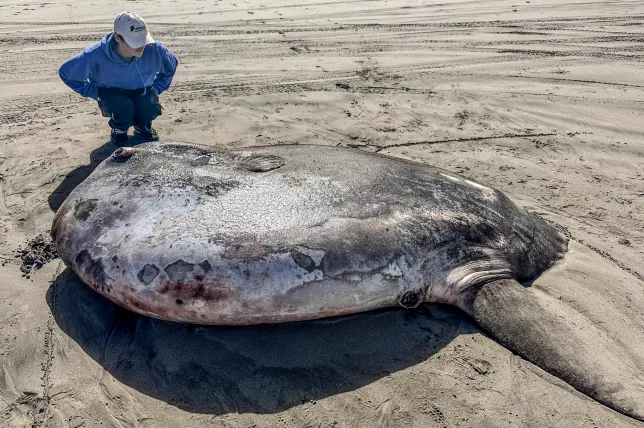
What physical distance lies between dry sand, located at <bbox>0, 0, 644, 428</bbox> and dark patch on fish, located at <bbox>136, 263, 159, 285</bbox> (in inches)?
15.2

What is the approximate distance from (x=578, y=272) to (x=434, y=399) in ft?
5.38

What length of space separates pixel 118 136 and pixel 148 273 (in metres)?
2.89

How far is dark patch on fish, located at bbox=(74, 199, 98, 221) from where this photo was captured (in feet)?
10.3

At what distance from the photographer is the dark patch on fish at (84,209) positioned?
313 cm

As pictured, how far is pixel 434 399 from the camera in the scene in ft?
8.88

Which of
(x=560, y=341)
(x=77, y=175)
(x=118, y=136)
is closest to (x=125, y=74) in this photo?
(x=118, y=136)

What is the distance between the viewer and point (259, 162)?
3551 millimetres

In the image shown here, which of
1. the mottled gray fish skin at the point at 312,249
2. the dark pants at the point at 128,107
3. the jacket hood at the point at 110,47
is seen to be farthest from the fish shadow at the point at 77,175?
the mottled gray fish skin at the point at 312,249

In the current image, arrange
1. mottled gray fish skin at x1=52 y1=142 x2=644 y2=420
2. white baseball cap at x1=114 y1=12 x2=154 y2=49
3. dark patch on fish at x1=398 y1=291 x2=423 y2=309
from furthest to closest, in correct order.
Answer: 1. white baseball cap at x1=114 y1=12 x2=154 y2=49
2. dark patch on fish at x1=398 y1=291 x2=423 y2=309
3. mottled gray fish skin at x1=52 y1=142 x2=644 y2=420

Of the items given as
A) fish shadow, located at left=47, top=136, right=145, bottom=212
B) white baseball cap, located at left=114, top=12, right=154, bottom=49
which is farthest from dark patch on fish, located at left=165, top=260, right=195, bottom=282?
white baseball cap, located at left=114, top=12, right=154, bottom=49

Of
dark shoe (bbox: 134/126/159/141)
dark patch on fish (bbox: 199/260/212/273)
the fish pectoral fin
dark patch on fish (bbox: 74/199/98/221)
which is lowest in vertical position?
the fish pectoral fin

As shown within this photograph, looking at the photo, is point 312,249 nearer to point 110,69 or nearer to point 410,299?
point 410,299

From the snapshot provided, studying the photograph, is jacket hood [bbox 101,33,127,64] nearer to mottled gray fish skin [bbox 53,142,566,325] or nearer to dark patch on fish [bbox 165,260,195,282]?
mottled gray fish skin [bbox 53,142,566,325]

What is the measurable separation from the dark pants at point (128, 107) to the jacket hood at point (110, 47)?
0.38 m
